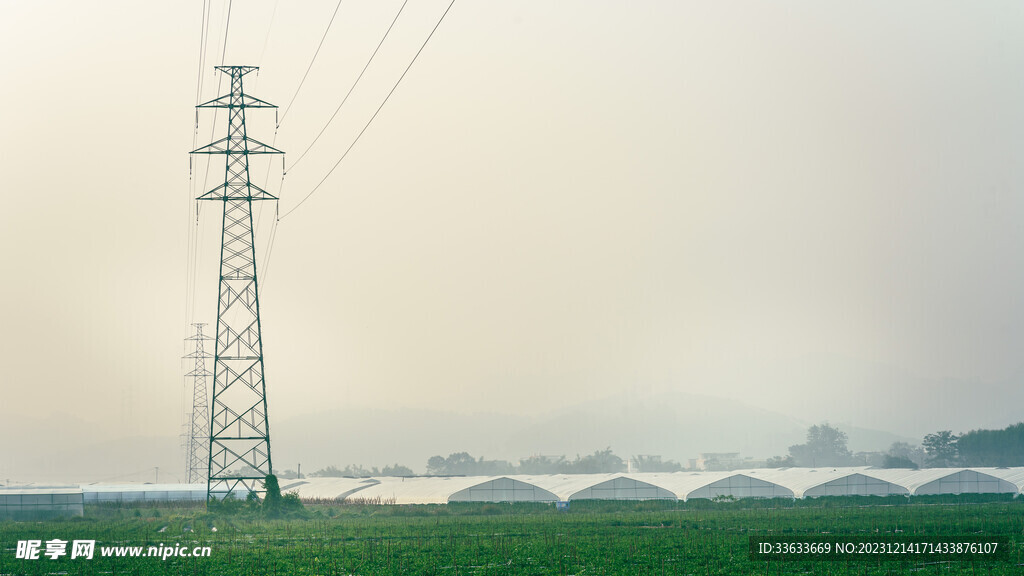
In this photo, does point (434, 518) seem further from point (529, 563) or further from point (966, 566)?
point (966, 566)

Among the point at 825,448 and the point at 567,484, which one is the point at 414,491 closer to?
the point at 567,484

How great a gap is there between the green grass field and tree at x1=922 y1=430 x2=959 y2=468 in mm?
90706

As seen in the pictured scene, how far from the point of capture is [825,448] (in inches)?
7505

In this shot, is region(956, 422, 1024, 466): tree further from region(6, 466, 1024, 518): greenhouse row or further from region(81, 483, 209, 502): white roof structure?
region(81, 483, 209, 502): white roof structure

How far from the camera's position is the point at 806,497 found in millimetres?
66938

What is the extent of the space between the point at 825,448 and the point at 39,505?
159m

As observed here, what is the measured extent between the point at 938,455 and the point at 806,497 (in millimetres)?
95813

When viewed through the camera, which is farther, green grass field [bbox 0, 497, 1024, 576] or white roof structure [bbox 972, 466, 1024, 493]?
white roof structure [bbox 972, 466, 1024, 493]

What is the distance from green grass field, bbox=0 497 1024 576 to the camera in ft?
101

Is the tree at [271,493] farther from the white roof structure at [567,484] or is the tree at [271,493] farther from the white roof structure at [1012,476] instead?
the white roof structure at [1012,476]

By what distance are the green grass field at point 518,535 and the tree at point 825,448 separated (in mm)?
128722

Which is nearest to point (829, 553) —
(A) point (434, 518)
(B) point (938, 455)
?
(A) point (434, 518)

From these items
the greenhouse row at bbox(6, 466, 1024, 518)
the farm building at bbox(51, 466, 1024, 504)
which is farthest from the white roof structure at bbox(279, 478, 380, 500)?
the farm building at bbox(51, 466, 1024, 504)

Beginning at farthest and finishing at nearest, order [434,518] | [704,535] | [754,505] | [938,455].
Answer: [938,455]
[754,505]
[434,518]
[704,535]
